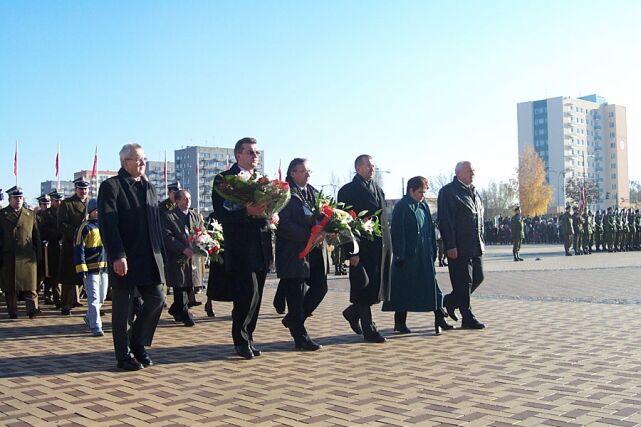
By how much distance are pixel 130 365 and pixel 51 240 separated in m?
6.86

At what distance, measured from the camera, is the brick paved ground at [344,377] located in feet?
15.5

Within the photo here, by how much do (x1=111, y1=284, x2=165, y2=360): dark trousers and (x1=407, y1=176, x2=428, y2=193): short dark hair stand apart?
11.6 ft

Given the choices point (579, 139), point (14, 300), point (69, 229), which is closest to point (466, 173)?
point (69, 229)

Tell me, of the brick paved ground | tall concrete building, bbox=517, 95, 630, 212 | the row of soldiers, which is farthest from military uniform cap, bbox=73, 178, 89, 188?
tall concrete building, bbox=517, 95, 630, 212

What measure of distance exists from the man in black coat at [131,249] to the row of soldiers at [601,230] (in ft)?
81.0

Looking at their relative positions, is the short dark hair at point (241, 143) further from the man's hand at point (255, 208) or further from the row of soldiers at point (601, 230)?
the row of soldiers at point (601, 230)

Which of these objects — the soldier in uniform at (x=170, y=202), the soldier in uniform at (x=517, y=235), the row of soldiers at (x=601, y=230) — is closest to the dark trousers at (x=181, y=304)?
the soldier in uniform at (x=170, y=202)

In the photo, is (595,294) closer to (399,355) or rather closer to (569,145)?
(399,355)

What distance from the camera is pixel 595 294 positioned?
12.3 m

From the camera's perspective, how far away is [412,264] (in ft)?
28.3

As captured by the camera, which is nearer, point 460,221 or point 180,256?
point 460,221

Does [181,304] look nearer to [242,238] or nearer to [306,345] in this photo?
[306,345]

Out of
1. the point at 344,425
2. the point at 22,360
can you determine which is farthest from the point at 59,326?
the point at 344,425

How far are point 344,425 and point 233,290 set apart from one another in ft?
9.40
